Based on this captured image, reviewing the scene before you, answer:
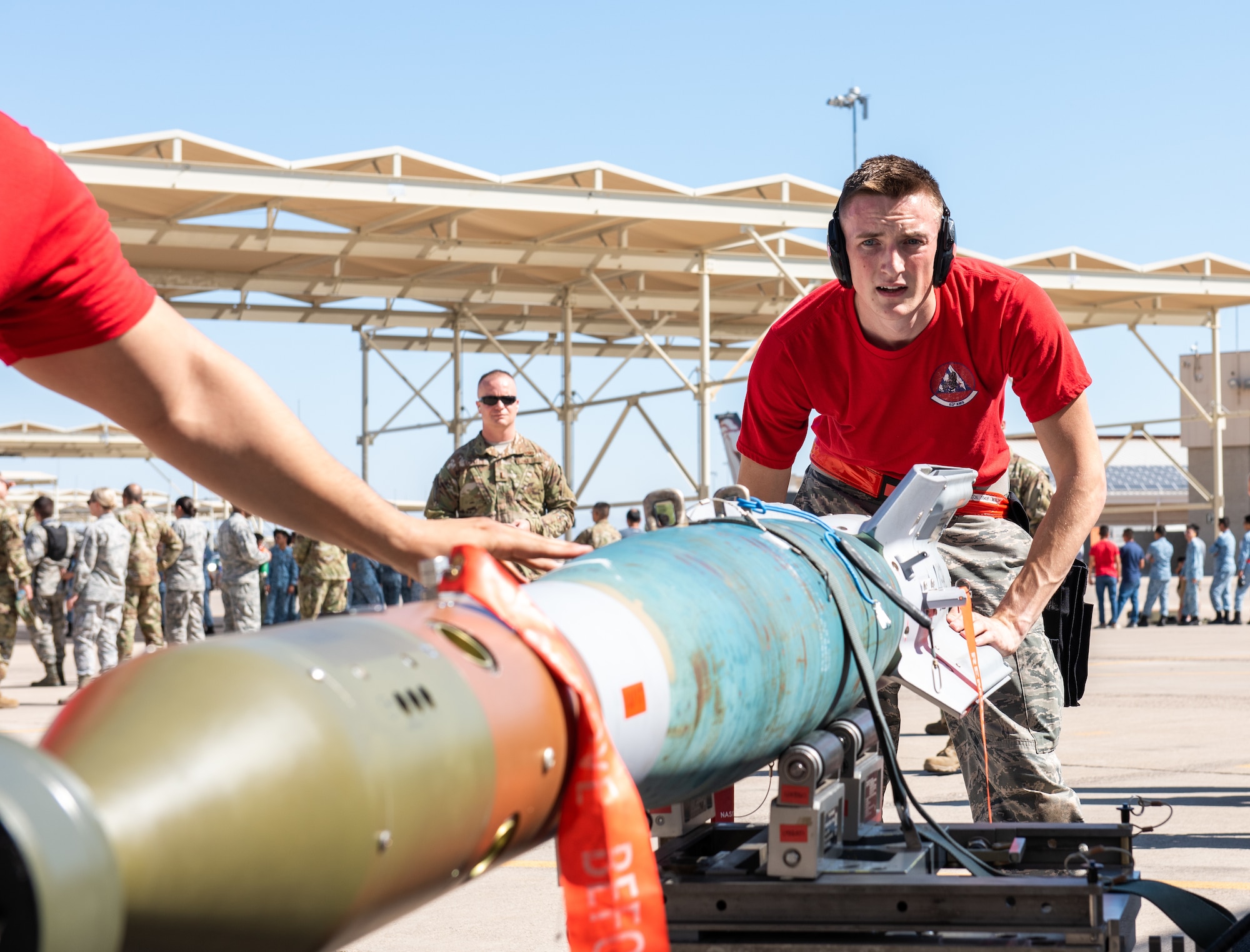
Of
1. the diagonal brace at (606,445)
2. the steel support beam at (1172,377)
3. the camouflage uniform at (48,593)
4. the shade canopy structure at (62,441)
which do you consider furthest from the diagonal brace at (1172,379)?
the shade canopy structure at (62,441)

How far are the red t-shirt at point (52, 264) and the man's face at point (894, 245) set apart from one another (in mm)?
1977

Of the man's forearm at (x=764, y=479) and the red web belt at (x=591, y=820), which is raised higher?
the man's forearm at (x=764, y=479)

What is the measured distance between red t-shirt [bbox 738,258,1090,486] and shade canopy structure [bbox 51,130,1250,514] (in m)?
11.0

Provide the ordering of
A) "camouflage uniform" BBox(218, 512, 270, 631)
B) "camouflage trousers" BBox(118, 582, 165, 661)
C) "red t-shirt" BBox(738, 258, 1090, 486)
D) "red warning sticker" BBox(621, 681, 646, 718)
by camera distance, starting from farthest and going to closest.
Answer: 1. "camouflage uniform" BBox(218, 512, 270, 631)
2. "camouflage trousers" BBox(118, 582, 165, 661)
3. "red t-shirt" BBox(738, 258, 1090, 486)
4. "red warning sticker" BBox(621, 681, 646, 718)

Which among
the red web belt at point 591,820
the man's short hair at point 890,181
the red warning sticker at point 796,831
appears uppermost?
the man's short hair at point 890,181

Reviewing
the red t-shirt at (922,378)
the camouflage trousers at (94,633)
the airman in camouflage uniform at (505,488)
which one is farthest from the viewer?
the camouflage trousers at (94,633)

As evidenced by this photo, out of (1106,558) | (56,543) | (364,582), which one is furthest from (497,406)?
(1106,558)

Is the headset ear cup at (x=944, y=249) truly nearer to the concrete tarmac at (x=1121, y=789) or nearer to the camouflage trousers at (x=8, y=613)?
the concrete tarmac at (x=1121, y=789)

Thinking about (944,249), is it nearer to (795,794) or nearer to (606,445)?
(795,794)

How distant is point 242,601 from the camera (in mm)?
15438

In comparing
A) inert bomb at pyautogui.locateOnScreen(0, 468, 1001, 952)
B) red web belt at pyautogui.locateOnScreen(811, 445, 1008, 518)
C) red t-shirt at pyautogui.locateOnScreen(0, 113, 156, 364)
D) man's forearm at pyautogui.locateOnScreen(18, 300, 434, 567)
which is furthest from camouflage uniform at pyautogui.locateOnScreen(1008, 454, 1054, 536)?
red t-shirt at pyautogui.locateOnScreen(0, 113, 156, 364)

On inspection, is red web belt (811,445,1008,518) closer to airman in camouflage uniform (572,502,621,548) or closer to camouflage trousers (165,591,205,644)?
airman in camouflage uniform (572,502,621,548)

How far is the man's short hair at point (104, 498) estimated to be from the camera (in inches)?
506

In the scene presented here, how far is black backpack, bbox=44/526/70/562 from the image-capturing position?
1368 cm
